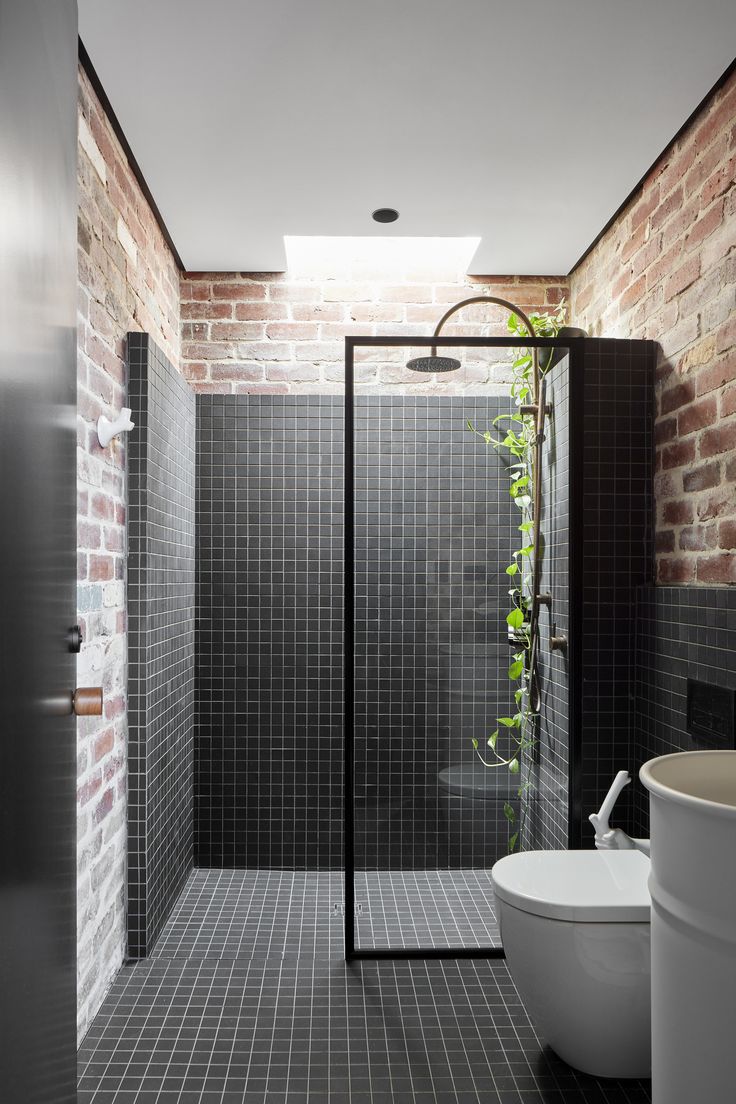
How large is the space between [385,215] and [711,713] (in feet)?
6.31

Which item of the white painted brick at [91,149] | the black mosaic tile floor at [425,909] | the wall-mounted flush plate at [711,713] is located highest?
the white painted brick at [91,149]

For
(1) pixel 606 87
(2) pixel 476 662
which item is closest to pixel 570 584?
(2) pixel 476 662

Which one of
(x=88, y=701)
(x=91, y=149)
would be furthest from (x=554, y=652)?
(x=91, y=149)

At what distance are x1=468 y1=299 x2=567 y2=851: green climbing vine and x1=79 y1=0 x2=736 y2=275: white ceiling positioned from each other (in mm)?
629

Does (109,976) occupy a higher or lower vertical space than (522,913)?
lower

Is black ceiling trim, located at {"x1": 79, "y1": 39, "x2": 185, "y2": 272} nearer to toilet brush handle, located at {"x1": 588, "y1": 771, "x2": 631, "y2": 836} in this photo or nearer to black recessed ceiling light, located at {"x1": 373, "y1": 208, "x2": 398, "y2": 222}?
black recessed ceiling light, located at {"x1": 373, "y1": 208, "x2": 398, "y2": 222}

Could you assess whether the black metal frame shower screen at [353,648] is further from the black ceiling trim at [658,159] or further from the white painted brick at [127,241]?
the white painted brick at [127,241]

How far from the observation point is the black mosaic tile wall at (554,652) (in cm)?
243

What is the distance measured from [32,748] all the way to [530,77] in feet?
6.37

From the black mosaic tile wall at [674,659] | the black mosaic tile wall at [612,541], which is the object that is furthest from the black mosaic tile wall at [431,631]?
the black mosaic tile wall at [674,659]

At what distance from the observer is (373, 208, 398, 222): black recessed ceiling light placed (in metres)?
2.80

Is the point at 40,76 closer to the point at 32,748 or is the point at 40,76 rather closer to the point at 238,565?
the point at 32,748

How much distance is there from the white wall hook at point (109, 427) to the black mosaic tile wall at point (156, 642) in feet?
0.81

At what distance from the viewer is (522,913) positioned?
1.86m
